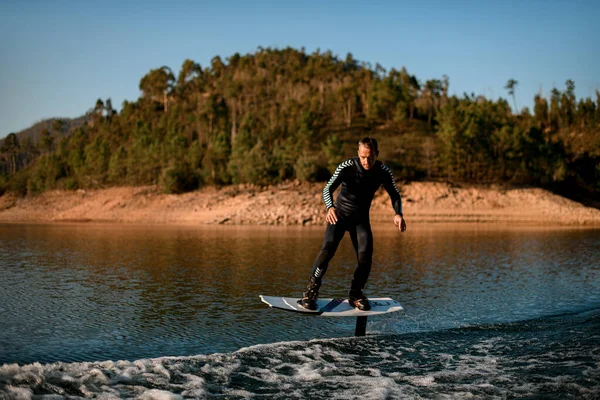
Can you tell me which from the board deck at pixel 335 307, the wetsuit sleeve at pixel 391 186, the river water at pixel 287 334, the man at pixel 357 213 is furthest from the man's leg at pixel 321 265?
the wetsuit sleeve at pixel 391 186

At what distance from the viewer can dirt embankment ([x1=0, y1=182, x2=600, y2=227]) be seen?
185 feet

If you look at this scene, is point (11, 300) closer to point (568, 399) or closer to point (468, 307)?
point (468, 307)

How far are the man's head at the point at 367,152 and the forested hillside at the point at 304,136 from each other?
194 ft

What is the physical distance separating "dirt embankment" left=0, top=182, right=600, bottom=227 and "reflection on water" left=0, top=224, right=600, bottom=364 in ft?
105

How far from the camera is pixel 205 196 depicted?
223 ft

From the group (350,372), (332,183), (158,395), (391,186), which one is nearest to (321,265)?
(332,183)

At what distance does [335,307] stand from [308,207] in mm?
49415

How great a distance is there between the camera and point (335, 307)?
847 cm

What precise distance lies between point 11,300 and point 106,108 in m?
138

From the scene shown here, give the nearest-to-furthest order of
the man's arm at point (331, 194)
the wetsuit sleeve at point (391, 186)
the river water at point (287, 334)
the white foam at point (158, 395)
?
the white foam at point (158, 395) → the river water at point (287, 334) → the man's arm at point (331, 194) → the wetsuit sleeve at point (391, 186)

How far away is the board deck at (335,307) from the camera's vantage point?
26.7 feet

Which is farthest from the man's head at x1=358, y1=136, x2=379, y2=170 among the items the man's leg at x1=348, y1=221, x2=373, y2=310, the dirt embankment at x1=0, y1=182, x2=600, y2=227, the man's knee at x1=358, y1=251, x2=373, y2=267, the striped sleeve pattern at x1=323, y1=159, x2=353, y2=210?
the dirt embankment at x1=0, y1=182, x2=600, y2=227

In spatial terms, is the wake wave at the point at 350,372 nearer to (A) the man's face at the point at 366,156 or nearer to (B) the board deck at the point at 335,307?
(B) the board deck at the point at 335,307

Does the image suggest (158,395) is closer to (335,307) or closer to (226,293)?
(335,307)
